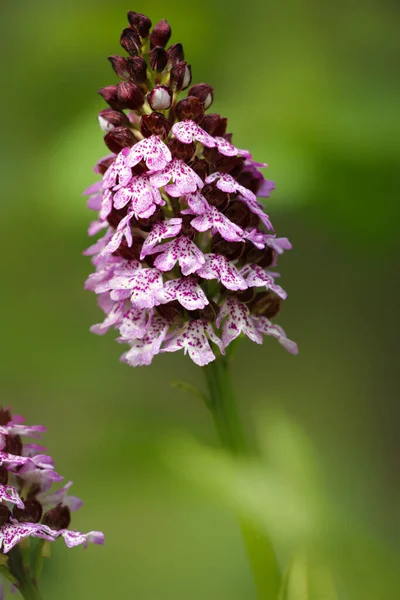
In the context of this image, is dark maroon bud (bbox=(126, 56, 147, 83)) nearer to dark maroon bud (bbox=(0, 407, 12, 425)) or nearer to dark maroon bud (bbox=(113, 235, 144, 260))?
dark maroon bud (bbox=(113, 235, 144, 260))

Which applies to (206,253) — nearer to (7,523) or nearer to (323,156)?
(7,523)

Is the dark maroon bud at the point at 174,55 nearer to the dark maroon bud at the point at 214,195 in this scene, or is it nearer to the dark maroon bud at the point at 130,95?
the dark maroon bud at the point at 130,95

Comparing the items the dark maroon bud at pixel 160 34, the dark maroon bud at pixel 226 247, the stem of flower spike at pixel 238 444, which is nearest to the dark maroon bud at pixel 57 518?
the stem of flower spike at pixel 238 444

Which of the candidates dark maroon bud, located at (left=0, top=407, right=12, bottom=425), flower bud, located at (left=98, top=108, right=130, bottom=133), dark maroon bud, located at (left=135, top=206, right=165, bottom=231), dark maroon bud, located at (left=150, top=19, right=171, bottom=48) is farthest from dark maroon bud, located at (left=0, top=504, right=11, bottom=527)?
dark maroon bud, located at (left=150, top=19, right=171, bottom=48)

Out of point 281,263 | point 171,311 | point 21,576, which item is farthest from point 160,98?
point 281,263

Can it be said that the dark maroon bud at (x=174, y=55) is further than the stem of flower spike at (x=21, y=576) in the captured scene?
Yes

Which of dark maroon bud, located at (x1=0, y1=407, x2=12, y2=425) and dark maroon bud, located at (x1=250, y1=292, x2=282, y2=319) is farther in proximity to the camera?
dark maroon bud, located at (x1=250, y1=292, x2=282, y2=319)
